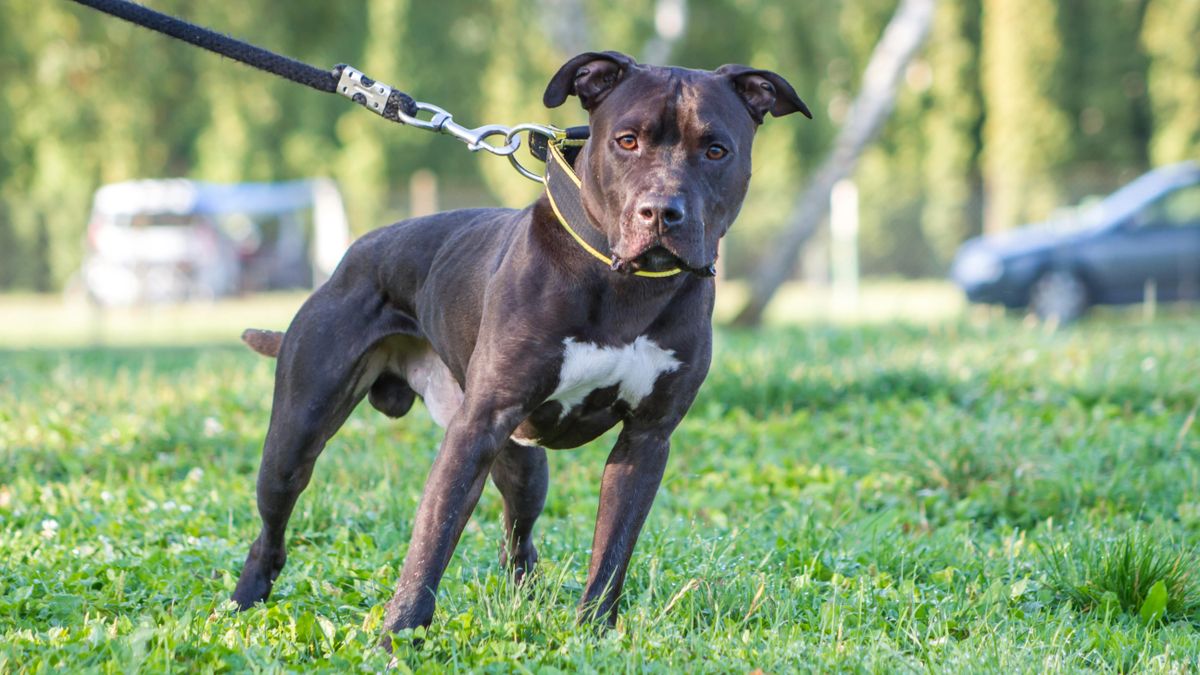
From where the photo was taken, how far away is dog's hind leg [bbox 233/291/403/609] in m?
3.84

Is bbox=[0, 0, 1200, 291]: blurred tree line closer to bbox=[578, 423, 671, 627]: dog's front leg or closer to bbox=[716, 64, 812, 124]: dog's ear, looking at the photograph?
bbox=[716, 64, 812, 124]: dog's ear

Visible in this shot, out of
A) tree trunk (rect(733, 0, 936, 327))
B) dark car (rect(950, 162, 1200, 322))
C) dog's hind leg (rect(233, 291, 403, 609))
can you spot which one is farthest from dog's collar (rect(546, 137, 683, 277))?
dark car (rect(950, 162, 1200, 322))

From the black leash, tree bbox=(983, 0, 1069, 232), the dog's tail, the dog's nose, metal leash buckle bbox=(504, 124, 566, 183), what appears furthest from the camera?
tree bbox=(983, 0, 1069, 232)

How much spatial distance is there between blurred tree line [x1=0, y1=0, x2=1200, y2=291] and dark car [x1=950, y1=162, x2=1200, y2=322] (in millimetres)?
4102

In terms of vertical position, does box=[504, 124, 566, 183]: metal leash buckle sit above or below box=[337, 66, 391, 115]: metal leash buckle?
below

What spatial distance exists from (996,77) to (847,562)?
21112mm

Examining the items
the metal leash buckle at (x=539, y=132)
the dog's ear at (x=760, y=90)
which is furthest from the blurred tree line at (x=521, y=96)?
the dog's ear at (x=760, y=90)

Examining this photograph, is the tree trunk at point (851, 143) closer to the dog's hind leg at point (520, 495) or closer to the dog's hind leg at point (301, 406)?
the dog's hind leg at point (520, 495)

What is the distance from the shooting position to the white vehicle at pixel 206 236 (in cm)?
2023

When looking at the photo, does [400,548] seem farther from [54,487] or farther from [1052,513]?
[1052,513]

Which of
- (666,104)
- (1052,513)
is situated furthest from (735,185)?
(1052,513)

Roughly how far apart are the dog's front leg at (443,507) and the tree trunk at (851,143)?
9.18 m

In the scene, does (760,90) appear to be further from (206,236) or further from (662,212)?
(206,236)

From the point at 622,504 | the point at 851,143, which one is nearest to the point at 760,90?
the point at 622,504
